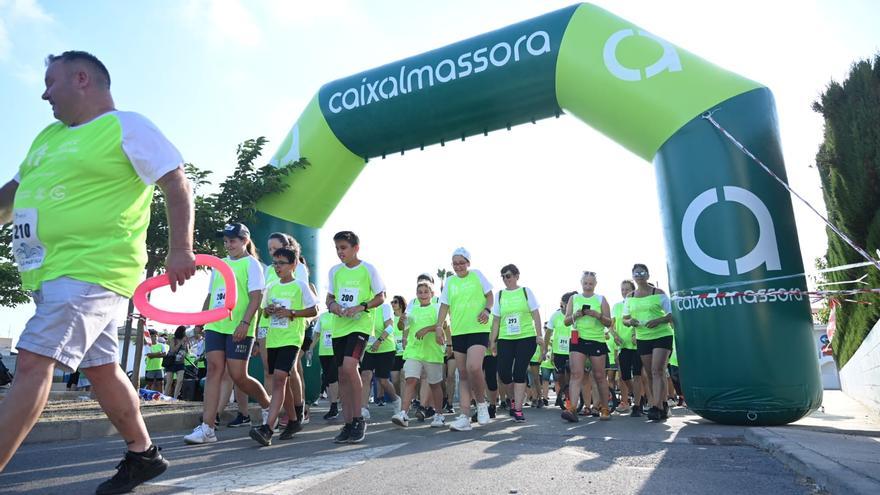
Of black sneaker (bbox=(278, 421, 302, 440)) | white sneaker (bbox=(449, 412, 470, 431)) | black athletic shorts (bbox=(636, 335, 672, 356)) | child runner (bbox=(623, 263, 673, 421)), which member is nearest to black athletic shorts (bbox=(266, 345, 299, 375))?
black sneaker (bbox=(278, 421, 302, 440))

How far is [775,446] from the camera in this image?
4832 millimetres

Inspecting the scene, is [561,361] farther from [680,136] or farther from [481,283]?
[680,136]

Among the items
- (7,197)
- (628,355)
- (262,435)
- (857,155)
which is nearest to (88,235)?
(7,197)

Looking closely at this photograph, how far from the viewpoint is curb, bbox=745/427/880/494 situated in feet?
10.1

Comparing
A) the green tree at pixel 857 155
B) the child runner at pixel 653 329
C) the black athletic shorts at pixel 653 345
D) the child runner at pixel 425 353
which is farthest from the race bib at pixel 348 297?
the green tree at pixel 857 155

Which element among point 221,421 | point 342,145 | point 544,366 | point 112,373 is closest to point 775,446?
point 112,373

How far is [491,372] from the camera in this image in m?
9.61

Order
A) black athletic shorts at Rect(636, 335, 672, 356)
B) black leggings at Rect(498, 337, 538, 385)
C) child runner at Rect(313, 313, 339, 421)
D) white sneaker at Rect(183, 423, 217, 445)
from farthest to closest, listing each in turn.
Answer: child runner at Rect(313, 313, 339, 421)
black athletic shorts at Rect(636, 335, 672, 356)
black leggings at Rect(498, 337, 538, 385)
white sneaker at Rect(183, 423, 217, 445)

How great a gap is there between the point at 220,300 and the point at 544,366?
9918mm

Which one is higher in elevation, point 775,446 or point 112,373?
point 112,373

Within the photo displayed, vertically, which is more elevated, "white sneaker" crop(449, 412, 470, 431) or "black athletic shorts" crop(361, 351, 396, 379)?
"black athletic shorts" crop(361, 351, 396, 379)

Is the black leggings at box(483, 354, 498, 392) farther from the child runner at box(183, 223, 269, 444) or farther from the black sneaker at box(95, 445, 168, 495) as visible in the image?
the black sneaker at box(95, 445, 168, 495)

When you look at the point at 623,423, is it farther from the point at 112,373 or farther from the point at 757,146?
the point at 112,373

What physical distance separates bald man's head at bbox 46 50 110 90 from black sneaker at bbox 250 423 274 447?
10.2ft
